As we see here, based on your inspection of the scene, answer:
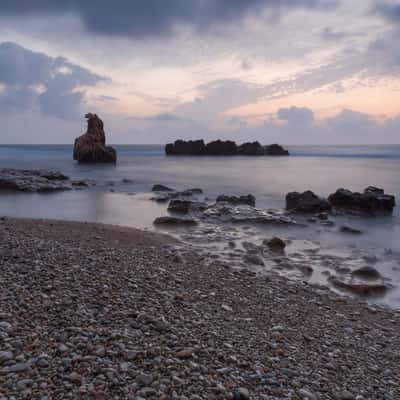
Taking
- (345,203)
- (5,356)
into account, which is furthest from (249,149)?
(5,356)

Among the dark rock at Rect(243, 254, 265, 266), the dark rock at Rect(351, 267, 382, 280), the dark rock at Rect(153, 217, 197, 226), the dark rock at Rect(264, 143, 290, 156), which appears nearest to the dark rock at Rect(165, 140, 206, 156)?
the dark rock at Rect(264, 143, 290, 156)

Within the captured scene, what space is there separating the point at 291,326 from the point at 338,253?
6.22 metres

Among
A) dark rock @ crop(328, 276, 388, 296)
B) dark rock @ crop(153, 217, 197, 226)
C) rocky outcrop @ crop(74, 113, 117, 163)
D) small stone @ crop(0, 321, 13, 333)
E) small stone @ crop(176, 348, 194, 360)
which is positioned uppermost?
rocky outcrop @ crop(74, 113, 117, 163)

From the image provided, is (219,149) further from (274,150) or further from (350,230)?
(350,230)

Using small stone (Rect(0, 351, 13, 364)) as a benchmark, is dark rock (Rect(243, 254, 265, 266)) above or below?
below

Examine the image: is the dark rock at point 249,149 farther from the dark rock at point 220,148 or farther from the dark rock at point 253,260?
the dark rock at point 253,260

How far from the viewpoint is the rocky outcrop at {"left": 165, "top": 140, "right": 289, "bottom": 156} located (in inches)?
3595

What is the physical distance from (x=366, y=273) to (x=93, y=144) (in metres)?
47.3

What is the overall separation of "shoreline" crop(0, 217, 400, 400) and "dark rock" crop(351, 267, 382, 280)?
155cm

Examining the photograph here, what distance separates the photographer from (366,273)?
28.6ft

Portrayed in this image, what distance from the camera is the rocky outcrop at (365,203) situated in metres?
17.7

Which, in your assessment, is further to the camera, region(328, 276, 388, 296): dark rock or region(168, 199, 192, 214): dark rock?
region(168, 199, 192, 214): dark rock

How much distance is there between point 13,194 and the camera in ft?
66.7

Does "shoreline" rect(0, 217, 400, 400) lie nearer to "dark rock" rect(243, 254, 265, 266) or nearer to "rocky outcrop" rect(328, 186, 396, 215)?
"dark rock" rect(243, 254, 265, 266)
